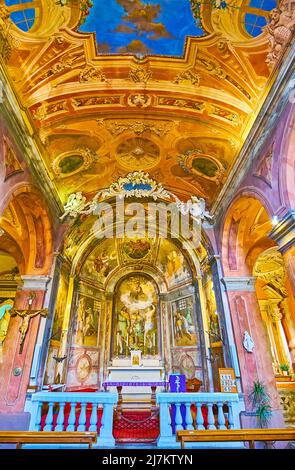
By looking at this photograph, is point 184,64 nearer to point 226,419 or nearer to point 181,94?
point 181,94

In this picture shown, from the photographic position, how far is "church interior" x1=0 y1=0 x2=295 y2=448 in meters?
5.57

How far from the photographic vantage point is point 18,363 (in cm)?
807

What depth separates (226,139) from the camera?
324 inches

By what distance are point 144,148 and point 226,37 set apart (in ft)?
14.2

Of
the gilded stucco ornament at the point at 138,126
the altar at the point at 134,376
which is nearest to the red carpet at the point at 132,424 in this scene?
the altar at the point at 134,376

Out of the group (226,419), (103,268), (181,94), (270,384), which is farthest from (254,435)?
(103,268)

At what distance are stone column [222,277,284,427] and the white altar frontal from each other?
3904 millimetres

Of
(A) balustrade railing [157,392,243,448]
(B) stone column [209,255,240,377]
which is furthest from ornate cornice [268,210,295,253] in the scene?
(B) stone column [209,255,240,377]

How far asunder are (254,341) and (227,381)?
209cm

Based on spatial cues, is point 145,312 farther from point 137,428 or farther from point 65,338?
point 137,428

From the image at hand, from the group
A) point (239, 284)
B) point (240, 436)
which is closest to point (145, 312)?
point (239, 284)

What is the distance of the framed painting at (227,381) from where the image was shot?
6.80 meters

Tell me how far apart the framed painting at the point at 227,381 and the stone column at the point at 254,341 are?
121 cm

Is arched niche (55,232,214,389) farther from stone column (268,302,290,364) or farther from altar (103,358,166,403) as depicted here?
stone column (268,302,290,364)
